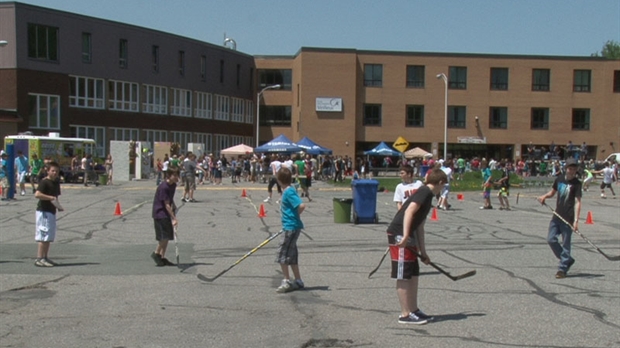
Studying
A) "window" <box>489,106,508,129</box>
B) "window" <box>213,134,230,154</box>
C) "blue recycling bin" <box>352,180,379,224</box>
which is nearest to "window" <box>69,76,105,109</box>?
"window" <box>213,134,230,154</box>

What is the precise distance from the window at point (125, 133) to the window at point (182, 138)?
163 inches

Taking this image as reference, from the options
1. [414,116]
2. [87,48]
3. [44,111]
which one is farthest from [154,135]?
[414,116]

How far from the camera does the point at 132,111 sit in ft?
178

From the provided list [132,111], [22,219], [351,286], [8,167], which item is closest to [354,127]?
[132,111]

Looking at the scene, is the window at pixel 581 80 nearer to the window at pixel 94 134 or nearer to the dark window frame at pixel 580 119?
the dark window frame at pixel 580 119

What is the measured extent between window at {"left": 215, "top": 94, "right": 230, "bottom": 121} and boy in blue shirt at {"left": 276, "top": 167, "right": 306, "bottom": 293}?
5461 centimetres

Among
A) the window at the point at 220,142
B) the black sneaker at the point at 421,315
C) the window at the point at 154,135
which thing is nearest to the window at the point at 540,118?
the window at the point at 220,142

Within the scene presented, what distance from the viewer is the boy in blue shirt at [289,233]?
905 centimetres

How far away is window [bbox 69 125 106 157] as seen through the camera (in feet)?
163

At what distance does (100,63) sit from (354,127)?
20810 mm

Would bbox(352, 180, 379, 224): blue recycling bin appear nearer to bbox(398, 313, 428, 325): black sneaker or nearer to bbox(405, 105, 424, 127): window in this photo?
bbox(398, 313, 428, 325): black sneaker

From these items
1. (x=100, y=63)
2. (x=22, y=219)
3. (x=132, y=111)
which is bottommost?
(x=22, y=219)

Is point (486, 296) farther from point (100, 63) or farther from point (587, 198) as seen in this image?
point (100, 63)

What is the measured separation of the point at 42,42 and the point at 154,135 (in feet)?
40.7
